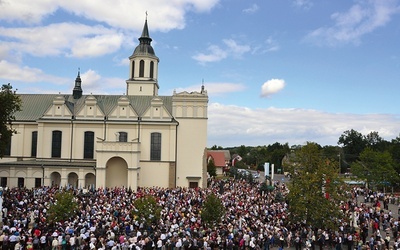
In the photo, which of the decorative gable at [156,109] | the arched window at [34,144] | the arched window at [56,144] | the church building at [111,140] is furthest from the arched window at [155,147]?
the arched window at [34,144]

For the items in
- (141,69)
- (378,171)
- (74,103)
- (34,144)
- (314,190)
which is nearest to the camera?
(314,190)

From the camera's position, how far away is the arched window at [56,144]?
163 feet

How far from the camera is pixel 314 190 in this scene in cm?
2594

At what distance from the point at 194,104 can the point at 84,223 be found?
28377mm

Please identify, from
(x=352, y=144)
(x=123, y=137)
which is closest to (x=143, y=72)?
(x=123, y=137)

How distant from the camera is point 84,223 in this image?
22.8 m

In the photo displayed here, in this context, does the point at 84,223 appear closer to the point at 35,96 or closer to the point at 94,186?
the point at 94,186

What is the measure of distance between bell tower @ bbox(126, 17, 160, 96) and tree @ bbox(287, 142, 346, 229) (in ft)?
108

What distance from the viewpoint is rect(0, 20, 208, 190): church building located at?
153ft

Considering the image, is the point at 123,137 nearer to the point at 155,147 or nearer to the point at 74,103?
the point at 155,147

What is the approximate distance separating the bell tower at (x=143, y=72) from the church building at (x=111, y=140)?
16.0 feet

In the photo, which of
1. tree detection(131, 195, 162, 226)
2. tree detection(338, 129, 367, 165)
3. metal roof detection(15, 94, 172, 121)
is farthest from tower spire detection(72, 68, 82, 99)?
tree detection(338, 129, 367, 165)

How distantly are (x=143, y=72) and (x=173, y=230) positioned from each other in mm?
37366

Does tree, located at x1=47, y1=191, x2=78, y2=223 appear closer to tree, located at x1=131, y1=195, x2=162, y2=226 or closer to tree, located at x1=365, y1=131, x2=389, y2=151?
tree, located at x1=131, y1=195, x2=162, y2=226
